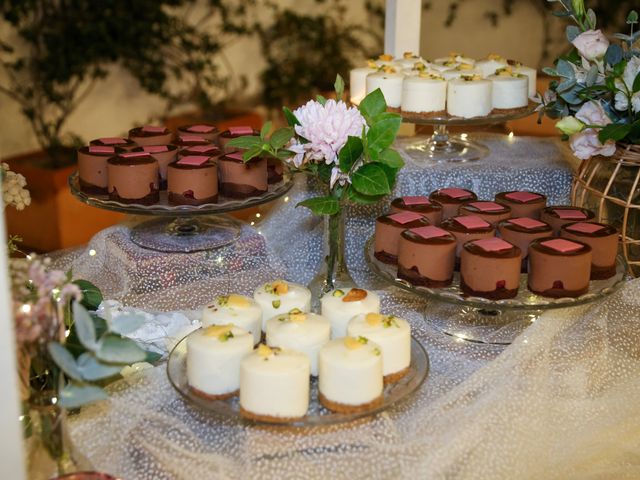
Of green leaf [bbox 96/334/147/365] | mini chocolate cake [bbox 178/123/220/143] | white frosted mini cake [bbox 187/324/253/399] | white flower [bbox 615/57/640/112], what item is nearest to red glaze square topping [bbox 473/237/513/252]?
white flower [bbox 615/57/640/112]

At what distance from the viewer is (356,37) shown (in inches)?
207

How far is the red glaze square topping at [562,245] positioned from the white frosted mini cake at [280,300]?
1.38 ft

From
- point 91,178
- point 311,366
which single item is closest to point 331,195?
point 311,366

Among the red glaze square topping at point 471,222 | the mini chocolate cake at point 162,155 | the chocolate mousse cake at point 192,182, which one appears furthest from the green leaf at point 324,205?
the mini chocolate cake at point 162,155

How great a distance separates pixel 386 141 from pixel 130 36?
10.1 feet

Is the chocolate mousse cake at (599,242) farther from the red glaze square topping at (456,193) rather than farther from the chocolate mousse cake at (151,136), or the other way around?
the chocolate mousse cake at (151,136)

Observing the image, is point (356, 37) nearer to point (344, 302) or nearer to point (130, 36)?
point (130, 36)

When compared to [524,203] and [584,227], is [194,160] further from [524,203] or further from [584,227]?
[584,227]

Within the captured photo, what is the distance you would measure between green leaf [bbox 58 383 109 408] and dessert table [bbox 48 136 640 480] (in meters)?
0.22

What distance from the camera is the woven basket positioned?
1.67m

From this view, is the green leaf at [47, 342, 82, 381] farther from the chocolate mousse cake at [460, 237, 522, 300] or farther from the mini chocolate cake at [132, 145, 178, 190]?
the mini chocolate cake at [132, 145, 178, 190]

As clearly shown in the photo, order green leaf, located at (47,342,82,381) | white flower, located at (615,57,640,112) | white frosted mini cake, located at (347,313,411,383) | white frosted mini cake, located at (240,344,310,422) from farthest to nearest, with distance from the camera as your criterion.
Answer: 1. white flower, located at (615,57,640,112)
2. white frosted mini cake, located at (347,313,411,383)
3. white frosted mini cake, located at (240,344,310,422)
4. green leaf, located at (47,342,82,381)

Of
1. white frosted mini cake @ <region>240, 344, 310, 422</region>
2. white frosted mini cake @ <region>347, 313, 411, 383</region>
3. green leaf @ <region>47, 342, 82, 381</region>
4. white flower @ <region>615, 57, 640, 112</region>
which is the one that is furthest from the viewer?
white flower @ <region>615, 57, 640, 112</region>

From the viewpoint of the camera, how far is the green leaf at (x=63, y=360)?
99cm
